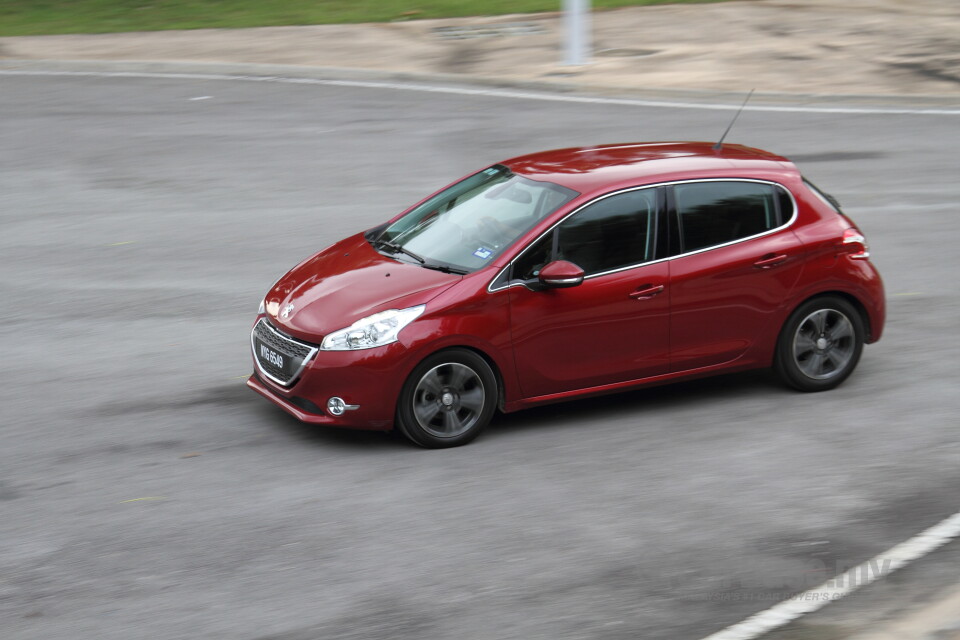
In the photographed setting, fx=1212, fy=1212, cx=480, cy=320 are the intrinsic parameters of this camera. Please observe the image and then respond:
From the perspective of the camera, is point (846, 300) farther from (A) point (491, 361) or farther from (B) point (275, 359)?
(B) point (275, 359)

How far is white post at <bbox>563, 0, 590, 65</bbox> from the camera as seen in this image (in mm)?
21328

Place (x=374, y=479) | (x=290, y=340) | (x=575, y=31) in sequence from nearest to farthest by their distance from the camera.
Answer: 1. (x=374, y=479)
2. (x=290, y=340)
3. (x=575, y=31)

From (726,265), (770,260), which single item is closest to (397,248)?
(726,265)

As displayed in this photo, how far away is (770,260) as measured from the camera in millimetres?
8039

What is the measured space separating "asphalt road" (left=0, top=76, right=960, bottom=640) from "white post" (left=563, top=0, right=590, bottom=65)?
9.38 m

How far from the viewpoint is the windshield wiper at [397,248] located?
7772 millimetres

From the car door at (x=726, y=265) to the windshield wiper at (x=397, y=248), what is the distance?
1621 mm

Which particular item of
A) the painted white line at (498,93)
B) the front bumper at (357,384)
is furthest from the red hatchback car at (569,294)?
the painted white line at (498,93)

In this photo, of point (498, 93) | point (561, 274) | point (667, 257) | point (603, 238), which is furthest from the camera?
point (498, 93)

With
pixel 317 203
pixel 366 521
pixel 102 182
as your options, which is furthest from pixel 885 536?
pixel 102 182

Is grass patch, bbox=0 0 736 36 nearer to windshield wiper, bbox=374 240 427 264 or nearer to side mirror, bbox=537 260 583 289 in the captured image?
windshield wiper, bbox=374 240 427 264

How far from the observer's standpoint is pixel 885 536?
6.24 m

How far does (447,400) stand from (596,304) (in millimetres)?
1119

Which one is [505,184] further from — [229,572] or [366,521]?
[229,572]
